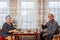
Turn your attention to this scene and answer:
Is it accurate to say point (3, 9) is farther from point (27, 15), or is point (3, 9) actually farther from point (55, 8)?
point (55, 8)

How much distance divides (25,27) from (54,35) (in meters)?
1.48

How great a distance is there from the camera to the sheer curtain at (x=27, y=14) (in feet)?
23.1

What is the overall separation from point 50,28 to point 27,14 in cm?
126

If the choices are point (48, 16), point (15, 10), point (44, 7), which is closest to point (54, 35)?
point (48, 16)

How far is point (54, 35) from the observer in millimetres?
6074

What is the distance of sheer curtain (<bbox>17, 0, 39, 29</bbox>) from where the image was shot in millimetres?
7051

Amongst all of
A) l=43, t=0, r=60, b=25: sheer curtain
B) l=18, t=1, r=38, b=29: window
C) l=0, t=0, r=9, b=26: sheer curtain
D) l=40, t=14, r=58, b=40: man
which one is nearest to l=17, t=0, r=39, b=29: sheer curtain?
l=18, t=1, r=38, b=29: window

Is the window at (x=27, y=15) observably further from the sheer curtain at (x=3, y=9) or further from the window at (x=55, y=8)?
the window at (x=55, y=8)

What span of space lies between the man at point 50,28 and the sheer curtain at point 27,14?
641mm

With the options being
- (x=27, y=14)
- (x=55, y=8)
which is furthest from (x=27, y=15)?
(x=55, y=8)

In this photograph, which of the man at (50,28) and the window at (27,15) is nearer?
the man at (50,28)

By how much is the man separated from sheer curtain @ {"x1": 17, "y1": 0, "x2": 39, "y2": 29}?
64 centimetres

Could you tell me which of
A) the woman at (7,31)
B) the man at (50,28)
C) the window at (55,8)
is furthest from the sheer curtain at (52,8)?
the woman at (7,31)

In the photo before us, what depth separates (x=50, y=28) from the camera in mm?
6348
